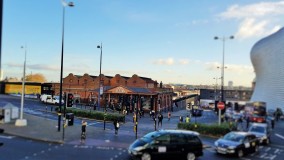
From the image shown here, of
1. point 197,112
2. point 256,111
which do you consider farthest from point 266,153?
point 197,112

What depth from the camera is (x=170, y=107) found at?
7569cm

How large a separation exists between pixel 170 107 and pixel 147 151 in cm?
5501

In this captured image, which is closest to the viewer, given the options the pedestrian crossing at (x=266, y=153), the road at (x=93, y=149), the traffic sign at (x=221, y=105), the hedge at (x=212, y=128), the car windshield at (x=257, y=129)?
the road at (x=93, y=149)

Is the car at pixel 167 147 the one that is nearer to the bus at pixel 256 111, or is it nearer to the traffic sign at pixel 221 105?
the traffic sign at pixel 221 105

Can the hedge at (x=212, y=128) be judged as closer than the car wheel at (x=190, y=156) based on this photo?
No

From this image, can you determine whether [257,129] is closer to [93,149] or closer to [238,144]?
[238,144]

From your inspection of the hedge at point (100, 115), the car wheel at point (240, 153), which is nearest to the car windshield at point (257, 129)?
the car wheel at point (240, 153)

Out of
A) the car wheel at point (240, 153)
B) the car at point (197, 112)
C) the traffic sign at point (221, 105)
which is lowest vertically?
the car wheel at point (240, 153)

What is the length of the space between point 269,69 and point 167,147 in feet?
28.5

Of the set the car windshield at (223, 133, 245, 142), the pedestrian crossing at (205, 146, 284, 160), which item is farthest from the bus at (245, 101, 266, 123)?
the pedestrian crossing at (205, 146, 284, 160)

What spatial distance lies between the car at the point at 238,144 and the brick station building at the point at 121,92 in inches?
1279

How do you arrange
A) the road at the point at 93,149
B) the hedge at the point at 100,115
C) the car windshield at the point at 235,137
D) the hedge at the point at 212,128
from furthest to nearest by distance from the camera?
1. the hedge at the point at 100,115
2. the hedge at the point at 212,128
3. the car windshield at the point at 235,137
4. the road at the point at 93,149

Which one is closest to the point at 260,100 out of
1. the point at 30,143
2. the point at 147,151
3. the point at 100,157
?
the point at 147,151

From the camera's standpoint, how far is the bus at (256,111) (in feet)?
73.2
